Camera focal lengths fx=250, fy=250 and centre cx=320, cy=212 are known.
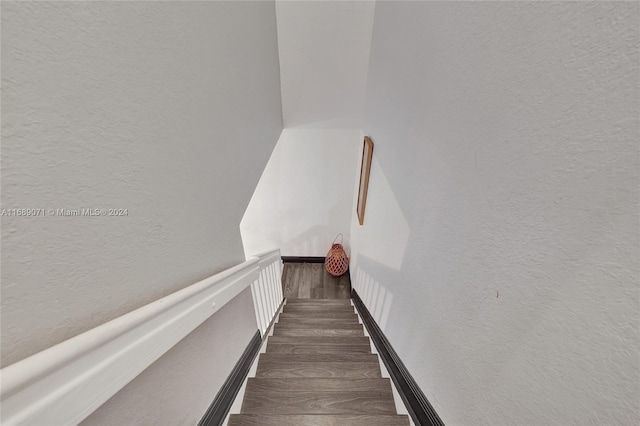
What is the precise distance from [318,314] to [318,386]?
4.23 feet

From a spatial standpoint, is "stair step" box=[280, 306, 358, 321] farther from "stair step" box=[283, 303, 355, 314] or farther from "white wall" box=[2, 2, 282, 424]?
"white wall" box=[2, 2, 282, 424]

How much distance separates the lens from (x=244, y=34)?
1417 mm

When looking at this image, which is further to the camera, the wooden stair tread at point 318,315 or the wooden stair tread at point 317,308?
the wooden stair tread at point 317,308

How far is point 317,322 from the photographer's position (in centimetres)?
239

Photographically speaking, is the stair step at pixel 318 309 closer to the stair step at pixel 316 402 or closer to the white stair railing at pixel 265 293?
the white stair railing at pixel 265 293

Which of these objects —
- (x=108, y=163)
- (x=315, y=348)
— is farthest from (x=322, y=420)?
(x=108, y=163)

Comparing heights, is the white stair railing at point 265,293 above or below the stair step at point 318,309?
above

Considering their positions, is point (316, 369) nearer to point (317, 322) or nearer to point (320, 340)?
point (320, 340)

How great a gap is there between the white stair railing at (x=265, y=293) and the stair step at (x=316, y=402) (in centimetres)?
49

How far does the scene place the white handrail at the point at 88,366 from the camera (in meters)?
0.34

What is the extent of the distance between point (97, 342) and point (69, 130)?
14.8 inches

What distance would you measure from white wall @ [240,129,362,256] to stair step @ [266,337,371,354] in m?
2.36

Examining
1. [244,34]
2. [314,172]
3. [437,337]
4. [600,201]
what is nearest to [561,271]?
[600,201]

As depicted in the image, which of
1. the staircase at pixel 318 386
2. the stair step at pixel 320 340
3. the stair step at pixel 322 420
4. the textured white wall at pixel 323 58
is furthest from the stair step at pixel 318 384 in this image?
the textured white wall at pixel 323 58
